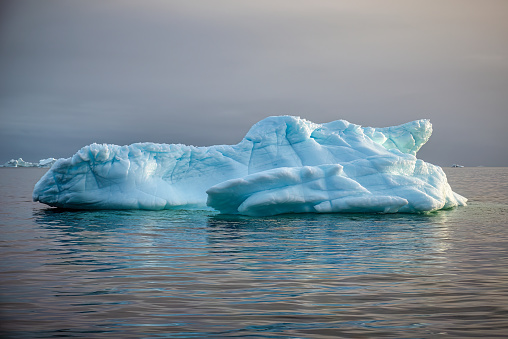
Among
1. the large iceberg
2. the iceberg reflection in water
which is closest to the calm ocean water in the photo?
the iceberg reflection in water

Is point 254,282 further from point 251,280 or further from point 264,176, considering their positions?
point 264,176

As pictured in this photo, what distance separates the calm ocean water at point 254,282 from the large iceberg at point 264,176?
10.1ft

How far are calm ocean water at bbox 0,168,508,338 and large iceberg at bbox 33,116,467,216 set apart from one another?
3.08 metres

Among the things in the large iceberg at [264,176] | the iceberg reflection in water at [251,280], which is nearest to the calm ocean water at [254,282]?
the iceberg reflection in water at [251,280]

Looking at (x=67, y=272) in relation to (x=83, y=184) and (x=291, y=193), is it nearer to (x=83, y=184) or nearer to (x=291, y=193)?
(x=291, y=193)

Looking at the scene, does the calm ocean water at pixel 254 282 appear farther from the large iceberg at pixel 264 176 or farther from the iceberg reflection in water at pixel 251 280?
the large iceberg at pixel 264 176

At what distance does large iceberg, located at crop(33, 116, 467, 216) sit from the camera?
57.5ft

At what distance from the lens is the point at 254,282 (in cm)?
777

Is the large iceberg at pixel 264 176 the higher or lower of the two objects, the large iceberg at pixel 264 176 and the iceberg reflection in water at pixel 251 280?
the higher

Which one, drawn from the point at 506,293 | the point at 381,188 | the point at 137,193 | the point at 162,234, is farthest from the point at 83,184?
the point at 506,293

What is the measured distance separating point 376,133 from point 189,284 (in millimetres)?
17181

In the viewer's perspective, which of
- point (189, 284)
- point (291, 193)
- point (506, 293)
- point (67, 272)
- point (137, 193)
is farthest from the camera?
point (137, 193)

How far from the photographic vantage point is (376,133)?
76.0ft

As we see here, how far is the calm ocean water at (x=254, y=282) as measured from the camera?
5.75m
